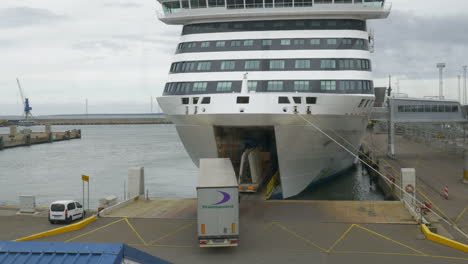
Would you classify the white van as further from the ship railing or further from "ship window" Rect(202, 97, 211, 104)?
the ship railing

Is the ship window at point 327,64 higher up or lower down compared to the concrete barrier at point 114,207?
higher up

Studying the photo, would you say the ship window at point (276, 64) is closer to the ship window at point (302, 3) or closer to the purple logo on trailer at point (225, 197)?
the ship window at point (302, 3)

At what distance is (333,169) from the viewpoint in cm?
2636

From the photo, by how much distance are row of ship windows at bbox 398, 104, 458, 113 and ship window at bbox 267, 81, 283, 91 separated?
1942 cm

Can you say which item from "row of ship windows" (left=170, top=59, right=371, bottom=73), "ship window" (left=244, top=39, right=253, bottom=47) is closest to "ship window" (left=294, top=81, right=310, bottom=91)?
"row of ship windows" (left=170, top=59, right=371, bottom=73)

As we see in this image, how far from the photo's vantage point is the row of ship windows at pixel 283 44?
859 inches

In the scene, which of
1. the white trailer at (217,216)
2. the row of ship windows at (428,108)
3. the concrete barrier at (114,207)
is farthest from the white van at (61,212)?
the row of ship windows at (428,108)

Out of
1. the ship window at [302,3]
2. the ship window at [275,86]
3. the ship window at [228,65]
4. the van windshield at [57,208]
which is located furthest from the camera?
the ship window at [302,3]

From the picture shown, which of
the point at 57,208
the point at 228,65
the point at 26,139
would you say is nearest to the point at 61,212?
the point at 57,208

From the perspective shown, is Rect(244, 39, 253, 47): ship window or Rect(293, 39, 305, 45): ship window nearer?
Rect(293, 39, 305, 45): ship window

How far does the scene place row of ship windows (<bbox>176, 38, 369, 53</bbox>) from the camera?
21828 millimetres

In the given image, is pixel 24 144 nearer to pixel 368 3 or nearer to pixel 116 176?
pixel 116 176

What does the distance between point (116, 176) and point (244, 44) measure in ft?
72.0

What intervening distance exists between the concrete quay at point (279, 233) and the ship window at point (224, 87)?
5239mm
